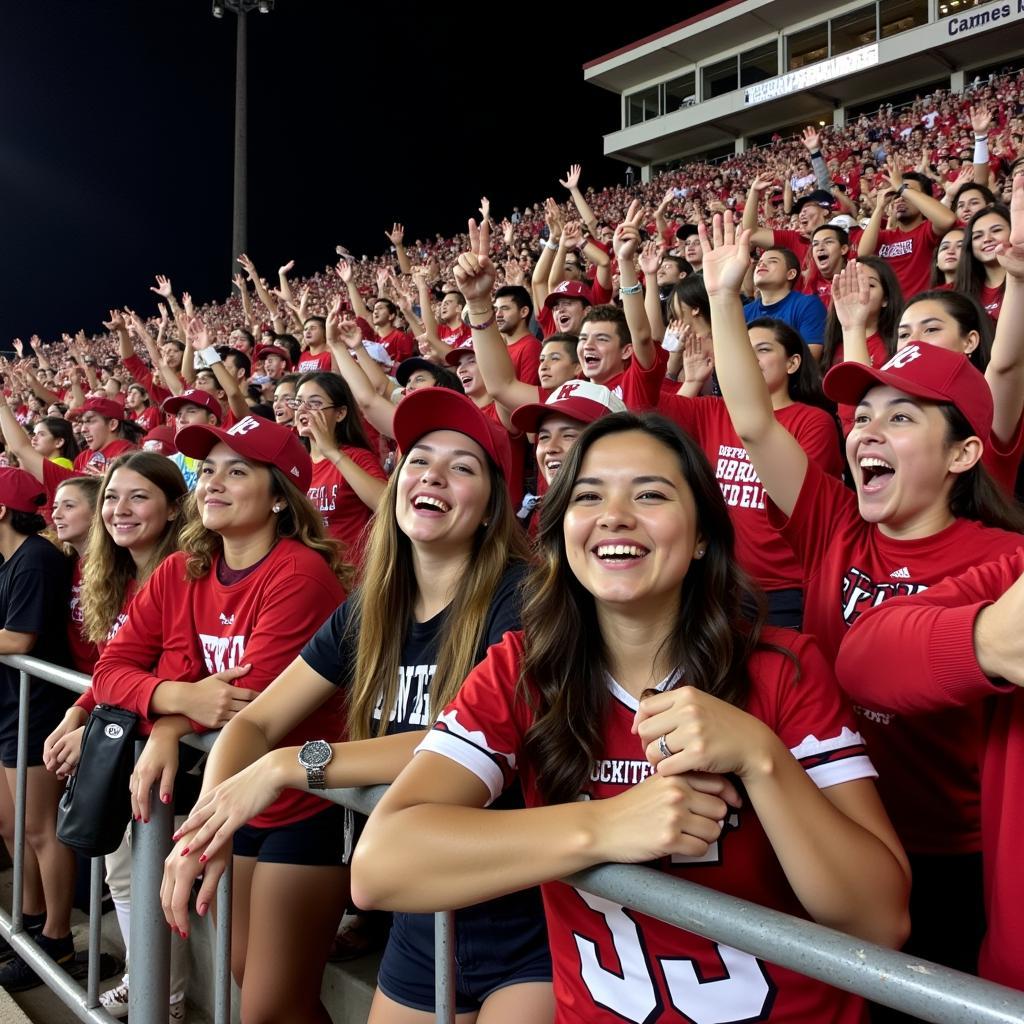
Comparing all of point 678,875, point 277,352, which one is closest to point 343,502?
point 678,875

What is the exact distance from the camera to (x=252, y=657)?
2412 millimetres

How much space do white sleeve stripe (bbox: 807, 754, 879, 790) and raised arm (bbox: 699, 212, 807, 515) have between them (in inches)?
44.6

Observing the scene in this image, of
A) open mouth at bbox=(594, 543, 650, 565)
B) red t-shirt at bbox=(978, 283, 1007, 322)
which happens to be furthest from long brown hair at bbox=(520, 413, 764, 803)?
red t-shirt at bbox=(978, 283, 1007, 322)

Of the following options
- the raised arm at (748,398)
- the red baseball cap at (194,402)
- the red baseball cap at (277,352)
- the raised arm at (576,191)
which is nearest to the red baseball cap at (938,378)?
the raised arm at (748,398)

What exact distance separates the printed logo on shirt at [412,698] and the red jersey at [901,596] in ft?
2.97

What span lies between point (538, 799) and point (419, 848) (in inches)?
11.8

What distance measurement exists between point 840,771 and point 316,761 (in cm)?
95

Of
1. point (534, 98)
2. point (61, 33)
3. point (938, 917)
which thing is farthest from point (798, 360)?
point (534, 98)

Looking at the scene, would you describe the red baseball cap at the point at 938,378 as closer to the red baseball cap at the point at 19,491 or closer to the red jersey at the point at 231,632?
the red jersey at the point at 231,632

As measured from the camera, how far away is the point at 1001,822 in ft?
4.51

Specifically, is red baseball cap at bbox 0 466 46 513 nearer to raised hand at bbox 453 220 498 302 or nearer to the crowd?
the crowd

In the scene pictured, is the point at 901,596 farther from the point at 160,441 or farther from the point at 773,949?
the point at 160,441

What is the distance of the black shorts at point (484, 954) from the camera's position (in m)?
1.75

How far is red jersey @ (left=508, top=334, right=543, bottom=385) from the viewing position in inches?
212
